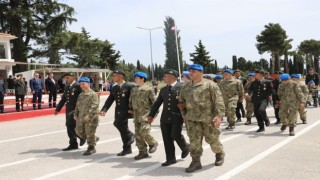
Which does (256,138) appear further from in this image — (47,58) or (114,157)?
(47,58)

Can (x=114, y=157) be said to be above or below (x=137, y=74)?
below

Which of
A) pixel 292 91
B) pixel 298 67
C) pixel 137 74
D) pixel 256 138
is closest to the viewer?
pixel 137 74

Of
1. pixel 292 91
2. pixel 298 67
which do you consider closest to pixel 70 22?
pixel 292 91

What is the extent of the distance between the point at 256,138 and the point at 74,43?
42626 mm

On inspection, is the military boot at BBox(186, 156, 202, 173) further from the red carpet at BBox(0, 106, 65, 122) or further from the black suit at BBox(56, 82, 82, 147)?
the red carpet at BBox(0, 106, 65, 122)

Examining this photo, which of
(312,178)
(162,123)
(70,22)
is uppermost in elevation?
(70,22)

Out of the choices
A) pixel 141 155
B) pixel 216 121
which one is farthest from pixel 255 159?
pixel 141 155

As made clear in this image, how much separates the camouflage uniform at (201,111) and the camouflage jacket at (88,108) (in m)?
2.46

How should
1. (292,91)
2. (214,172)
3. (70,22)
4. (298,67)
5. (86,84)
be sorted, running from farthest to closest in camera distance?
(298,67) → (70,22) → (292,91) → (86,84) → (214,172)

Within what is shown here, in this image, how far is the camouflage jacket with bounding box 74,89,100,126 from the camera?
797 centimetres

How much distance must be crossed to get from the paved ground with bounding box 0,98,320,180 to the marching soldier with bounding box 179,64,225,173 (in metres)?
0.45

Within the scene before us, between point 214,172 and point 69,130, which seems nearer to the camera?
point 214,172

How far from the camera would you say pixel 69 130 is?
8641 mm

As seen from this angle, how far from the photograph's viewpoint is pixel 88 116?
7.93 meters
